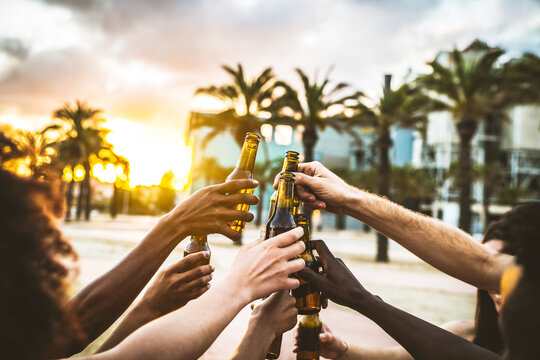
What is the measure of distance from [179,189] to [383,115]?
205 ft

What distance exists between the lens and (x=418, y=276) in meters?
13.4

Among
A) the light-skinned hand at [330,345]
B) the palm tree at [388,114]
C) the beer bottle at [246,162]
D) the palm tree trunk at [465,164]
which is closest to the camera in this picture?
the light-skinned hand at [330,345]

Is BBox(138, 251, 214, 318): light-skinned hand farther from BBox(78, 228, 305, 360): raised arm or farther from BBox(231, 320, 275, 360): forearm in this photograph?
BBox(78, 228, 305, 360): raised arm

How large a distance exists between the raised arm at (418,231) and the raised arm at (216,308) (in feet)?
1.66

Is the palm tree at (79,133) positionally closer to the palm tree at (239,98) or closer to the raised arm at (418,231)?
the palm tree at (239,98)

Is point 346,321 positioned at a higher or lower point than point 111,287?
lower

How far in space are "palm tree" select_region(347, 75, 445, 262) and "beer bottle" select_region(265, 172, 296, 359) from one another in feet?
53.0

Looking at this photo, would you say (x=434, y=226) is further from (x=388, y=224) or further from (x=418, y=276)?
(x=418, y=276)

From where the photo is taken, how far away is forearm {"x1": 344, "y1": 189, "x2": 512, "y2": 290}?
1.54 meters

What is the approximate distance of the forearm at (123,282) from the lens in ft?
4.83

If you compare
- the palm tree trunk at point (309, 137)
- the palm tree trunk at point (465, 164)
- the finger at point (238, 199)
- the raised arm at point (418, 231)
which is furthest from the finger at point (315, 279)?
the palm tree trunk at point (465, 164)

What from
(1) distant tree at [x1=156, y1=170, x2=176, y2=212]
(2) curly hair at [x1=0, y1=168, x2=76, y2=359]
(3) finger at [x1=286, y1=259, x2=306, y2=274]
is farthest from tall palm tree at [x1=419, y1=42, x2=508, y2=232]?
(1) distant tree at [x1=156, y1=170, x2=176, y2=212]

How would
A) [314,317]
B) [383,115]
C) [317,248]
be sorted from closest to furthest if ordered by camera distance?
[317,248] < [314,317] < [383,115]

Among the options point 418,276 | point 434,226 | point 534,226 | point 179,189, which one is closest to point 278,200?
point 434,226
